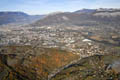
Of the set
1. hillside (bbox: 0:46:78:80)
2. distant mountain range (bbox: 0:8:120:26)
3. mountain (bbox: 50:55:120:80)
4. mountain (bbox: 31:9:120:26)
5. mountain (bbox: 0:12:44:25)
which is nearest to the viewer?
mountain (bbox: 50:55:120:80)

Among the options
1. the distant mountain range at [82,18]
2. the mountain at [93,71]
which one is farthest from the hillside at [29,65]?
the distant mountain range at [82,18]

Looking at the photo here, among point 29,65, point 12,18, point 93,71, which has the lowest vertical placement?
point 93,71

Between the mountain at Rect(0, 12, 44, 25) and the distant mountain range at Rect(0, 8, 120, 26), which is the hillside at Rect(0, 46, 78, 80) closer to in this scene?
the distant mountain range at Rect(0, 8, 120, 26)

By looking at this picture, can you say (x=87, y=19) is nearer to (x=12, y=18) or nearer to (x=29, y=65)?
(x=29, y=65)

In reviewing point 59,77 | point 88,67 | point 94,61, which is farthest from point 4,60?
point 94,61

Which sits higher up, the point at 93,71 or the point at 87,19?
the point at 87,19

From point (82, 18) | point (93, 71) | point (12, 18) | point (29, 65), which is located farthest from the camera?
point (12, 18)

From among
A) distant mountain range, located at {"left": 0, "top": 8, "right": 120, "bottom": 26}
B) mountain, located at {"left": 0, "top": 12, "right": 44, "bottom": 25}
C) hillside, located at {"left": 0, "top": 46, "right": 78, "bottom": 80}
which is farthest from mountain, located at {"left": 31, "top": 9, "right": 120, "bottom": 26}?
hillside, located at {"left": 0, "top": 46, "right": 78, "bottom": 80}

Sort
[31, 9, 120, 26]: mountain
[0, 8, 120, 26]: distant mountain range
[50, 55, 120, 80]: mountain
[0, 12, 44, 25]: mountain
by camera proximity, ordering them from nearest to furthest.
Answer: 1. [50, 55, 120, 80]: mountain
2. [31, 9, 120, 26]: mountain
3. [0, 8, 120, 26]: distant mountain range
4. [0, 12, 44, 25]: mountain

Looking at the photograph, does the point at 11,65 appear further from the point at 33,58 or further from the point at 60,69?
the point at 60,69

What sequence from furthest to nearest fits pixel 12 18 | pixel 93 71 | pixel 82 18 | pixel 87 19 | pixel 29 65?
1. pixel 12 18
2. pixel 82 18
3. pixel 87 19
4. pixel 29 65
5. pixel 93 71

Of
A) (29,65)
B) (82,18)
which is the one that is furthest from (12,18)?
(29,65)
